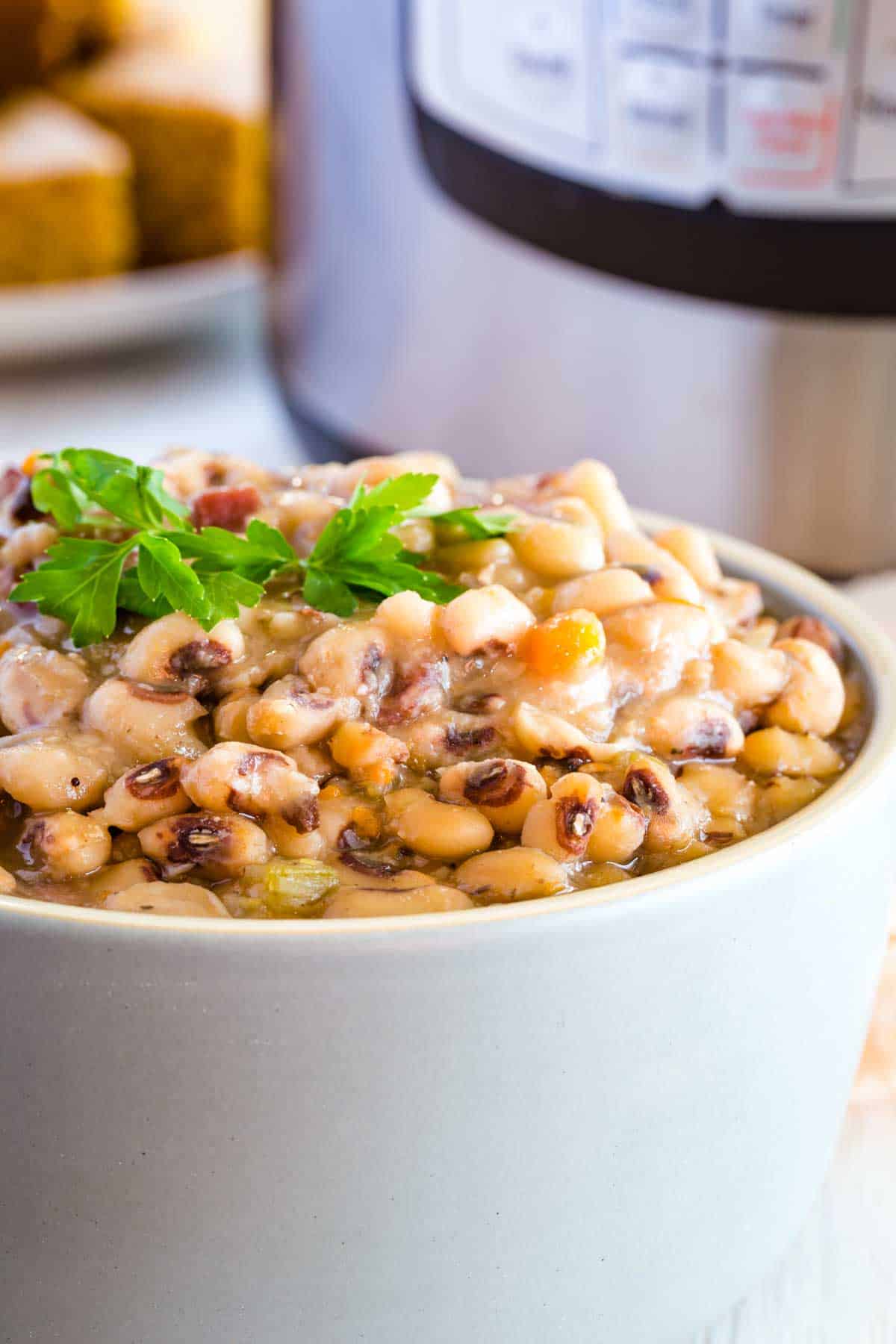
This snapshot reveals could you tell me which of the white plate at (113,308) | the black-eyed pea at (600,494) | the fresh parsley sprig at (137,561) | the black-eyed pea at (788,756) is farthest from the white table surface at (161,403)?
the fresh parsley sprig at (137,561)

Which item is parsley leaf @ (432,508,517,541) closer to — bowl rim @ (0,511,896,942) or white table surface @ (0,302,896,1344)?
bowl rim @ (0,511,896,942)

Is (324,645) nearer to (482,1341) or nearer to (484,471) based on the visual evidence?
(482,1341)

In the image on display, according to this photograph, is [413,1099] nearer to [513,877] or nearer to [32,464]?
[513,877]

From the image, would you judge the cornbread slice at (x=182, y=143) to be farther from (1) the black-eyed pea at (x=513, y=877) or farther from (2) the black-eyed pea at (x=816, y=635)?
(1) the black-eyed pea at (x=513, y=877)

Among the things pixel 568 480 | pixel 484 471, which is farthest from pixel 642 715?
pixel 484 471

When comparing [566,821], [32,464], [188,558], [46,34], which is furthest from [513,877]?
[46,34]

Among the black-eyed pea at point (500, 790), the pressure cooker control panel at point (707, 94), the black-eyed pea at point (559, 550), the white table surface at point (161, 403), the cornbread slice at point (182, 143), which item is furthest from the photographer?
the cornbread slice at point (182, 143)

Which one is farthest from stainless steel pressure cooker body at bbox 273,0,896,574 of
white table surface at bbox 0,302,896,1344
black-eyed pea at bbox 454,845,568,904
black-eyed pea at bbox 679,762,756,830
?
black-eyed pea at bbox 454,845,568,904

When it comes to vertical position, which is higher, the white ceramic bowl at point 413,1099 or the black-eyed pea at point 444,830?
the black-eyed pea at point 444,830
